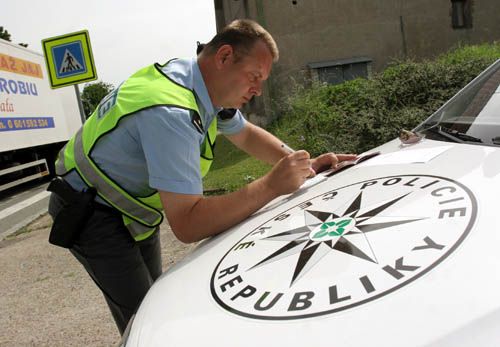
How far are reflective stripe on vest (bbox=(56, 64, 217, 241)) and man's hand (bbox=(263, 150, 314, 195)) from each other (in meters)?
0.41

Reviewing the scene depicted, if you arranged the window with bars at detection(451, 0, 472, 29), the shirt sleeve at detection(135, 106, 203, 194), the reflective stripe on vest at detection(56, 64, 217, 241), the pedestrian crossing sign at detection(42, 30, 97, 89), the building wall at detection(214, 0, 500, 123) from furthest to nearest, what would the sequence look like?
the window with bars at detection(451, 0, 472, 29)
the building wall at detection(214, 0, 500, 123)
the pedestrian crossing sign at detection(42, 30, 97, 89)
the reflective stripe on vest at detection(56, 64, 217, 241)
the shirt sleeve at detection(135, 106, 203, 194)

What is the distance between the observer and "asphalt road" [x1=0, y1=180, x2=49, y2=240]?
25.2 feet

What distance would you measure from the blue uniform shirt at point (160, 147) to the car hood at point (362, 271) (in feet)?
1.03

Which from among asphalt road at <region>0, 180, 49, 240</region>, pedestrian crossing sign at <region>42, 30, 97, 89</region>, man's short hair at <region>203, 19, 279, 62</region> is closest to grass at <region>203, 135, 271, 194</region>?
pedestrian crossing sign at <region>42, 30, 97, 89</region>

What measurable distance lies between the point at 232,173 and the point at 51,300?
4.55 metres

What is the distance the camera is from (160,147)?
5.47 feet

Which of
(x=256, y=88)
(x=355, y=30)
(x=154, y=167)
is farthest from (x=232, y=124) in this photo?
(x=355, y=30)

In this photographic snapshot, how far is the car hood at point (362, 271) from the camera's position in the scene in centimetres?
89

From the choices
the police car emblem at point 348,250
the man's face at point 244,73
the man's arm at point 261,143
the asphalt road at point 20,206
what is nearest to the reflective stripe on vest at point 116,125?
the man's face at point 244,73

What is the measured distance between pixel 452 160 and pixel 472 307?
0.77 metres

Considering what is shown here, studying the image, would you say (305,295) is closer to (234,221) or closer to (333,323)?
(333,323)

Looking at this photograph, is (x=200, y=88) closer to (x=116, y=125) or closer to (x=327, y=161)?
(x=116, y=125)

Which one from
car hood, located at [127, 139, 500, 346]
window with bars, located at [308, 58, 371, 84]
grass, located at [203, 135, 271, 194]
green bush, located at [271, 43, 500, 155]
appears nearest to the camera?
car hood, located at [127, 139, 500, 346]

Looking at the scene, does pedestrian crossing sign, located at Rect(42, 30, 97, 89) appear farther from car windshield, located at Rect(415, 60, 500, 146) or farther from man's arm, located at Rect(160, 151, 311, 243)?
car windshield, located at Rect(415, 60, 500, 146)
